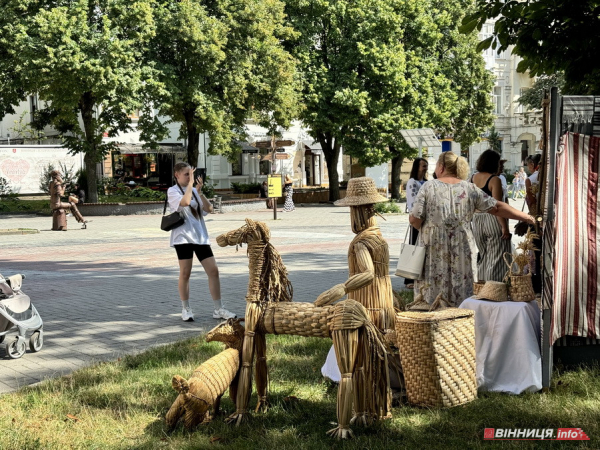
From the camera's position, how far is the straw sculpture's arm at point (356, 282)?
15.0 ft

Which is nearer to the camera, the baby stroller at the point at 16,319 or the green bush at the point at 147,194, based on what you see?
the baby stroller at the point at 16,319

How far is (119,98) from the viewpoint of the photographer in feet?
102

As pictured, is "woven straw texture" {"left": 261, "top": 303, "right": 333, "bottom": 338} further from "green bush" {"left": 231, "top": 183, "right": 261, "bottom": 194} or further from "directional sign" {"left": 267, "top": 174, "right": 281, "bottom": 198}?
"green bush" {"left": 231, "top": 183, "right": 261, "bottom": 194}

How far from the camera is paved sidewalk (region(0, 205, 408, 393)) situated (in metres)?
7.49

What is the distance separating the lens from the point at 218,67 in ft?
111

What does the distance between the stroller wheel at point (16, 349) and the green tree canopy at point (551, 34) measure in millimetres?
5537

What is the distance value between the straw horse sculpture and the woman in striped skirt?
10.1 ft

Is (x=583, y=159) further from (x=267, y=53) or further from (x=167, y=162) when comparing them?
(x=167, y=162)

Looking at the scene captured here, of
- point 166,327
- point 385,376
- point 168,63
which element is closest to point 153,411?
point 385,376

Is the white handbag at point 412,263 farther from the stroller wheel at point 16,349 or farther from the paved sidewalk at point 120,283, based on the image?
the stroller wheel at point 16,349

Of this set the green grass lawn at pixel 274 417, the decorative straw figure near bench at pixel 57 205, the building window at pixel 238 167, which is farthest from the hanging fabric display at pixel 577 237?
the building window at pixel 238 167

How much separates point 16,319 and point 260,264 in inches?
129

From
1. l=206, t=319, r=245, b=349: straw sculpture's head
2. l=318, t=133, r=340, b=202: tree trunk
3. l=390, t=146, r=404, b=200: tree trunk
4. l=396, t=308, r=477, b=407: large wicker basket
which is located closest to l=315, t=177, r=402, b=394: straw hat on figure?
l=396, t=308, r=477, b=407: large wicker basket

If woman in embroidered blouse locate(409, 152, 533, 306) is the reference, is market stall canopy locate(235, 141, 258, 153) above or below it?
above
